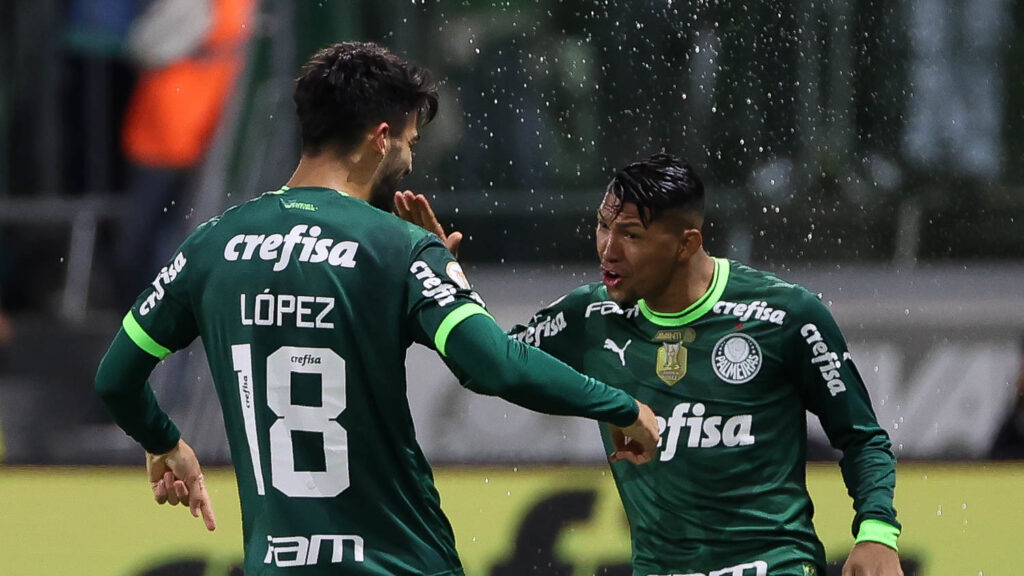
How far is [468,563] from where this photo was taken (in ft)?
19.0

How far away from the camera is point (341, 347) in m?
2.60

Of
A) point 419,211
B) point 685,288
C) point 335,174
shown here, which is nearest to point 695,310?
point 685,288

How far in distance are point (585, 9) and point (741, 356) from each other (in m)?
3.28

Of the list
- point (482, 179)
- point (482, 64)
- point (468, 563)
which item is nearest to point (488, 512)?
point (468, 563)

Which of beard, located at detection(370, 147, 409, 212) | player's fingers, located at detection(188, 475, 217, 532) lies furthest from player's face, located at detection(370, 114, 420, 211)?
player's fingers, located at detection(188, 475, 217, 532)

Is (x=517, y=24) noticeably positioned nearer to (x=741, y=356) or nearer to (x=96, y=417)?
(x=96, y=417)

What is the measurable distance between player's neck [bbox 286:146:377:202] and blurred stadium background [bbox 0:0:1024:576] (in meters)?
3.26

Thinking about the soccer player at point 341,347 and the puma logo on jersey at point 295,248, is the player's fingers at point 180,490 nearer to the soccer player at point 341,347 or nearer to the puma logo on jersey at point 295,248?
the soccer player at point 341,347

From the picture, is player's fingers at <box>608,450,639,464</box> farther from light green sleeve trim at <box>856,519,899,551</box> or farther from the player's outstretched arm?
light green sleeve trim at <box>856,519,899,551</box>

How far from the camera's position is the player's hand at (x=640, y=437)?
2.74 m

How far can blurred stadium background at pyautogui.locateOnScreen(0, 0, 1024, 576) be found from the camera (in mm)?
5969

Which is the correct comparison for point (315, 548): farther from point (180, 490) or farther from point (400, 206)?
point (400, 206)

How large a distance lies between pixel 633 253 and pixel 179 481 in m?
1.16

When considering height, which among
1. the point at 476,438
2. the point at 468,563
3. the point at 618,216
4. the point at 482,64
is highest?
the point at 482,64
